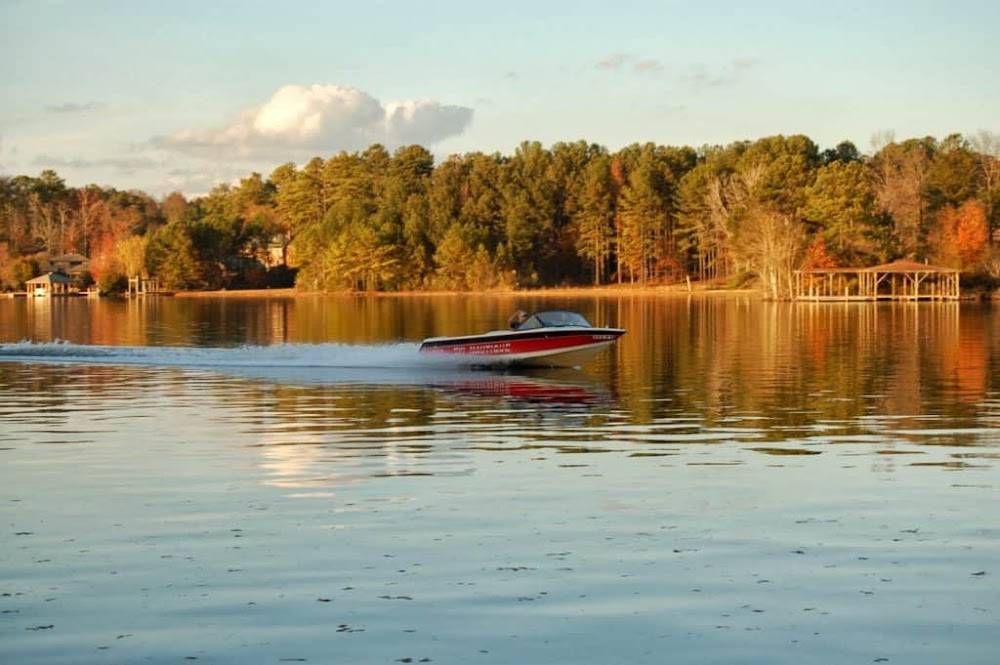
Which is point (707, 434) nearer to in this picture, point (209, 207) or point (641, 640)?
point (641, 640)

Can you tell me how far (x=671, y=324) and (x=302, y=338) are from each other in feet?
59.1

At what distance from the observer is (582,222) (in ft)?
419

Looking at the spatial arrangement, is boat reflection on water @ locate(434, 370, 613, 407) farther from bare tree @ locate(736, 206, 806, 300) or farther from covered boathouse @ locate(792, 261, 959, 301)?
bare tree @ locate(736, 206, 806, 300)

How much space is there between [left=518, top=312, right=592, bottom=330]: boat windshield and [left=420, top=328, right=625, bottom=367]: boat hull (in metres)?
0.43

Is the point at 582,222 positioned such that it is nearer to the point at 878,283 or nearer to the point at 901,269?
the point at 878,283

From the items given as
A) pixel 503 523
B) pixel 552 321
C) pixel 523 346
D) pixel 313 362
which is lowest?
pixel 503 523

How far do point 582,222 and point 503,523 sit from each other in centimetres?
11670

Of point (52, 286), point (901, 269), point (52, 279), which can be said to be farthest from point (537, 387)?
point (52, 279)

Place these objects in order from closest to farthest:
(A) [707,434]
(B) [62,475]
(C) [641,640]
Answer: (C) [641,640] < (B) [62,475] < (A) [707,434]

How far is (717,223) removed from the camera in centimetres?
11481

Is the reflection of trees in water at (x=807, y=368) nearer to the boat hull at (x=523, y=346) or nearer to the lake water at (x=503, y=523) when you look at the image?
the lake water at (x=503, y=523)

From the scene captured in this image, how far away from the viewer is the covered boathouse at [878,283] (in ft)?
282

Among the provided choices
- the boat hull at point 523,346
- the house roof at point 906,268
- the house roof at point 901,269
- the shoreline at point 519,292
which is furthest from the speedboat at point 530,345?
the shoreline at point 519,292

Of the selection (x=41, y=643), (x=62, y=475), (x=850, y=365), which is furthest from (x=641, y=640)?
(x=850, y=365)
